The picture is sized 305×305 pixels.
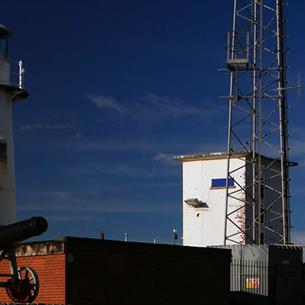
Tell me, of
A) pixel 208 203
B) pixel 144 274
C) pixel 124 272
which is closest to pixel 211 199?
pixel 208 203

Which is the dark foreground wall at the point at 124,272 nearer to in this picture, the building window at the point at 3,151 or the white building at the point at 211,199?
the building window at the point at 3,151

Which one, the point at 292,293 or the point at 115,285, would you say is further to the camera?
the point at 292,293

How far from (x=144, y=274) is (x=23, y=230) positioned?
25.3 ft

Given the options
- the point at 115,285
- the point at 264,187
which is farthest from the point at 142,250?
the point at 264,187

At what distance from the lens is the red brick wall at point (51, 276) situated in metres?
24.7

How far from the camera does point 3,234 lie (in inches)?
826

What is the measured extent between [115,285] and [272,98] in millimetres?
13916

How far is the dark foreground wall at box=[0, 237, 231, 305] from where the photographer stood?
24.8 meters

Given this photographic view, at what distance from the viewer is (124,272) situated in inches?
1043

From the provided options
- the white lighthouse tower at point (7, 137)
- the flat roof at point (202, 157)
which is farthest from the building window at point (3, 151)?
the flat roof at point (202, 157)

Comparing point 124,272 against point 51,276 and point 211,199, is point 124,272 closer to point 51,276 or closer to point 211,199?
point 51,276

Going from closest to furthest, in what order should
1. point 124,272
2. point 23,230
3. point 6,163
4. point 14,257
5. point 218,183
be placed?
1. point 23,230
2. point 14,257
3. point 124,272
4. point 6,163
5. point 218,183

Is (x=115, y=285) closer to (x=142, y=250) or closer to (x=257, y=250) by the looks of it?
(x=142, y=250)

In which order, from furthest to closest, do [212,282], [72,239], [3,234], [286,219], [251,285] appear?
[286,219] → [251,285] → [212,282] → [72,239] → [3,234]
